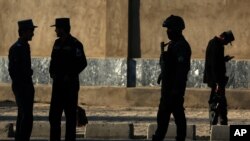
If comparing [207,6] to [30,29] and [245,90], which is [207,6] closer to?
[245,90]

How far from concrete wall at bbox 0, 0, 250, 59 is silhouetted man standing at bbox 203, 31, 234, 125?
5458 millimetres

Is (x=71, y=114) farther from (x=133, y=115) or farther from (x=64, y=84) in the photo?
(x=133, y=115)

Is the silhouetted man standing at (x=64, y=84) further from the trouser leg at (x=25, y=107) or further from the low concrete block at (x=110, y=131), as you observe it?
the low concrete block at (x=110, y=131)

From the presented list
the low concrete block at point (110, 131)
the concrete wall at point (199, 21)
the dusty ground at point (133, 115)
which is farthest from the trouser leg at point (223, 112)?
the concrete wall at point (199, 21)

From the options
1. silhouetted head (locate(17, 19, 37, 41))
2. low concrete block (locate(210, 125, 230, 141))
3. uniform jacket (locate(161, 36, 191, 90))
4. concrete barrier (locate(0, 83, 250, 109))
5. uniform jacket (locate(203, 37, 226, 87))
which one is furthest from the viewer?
concrete barrier (locate(0, 83, 250, 109))

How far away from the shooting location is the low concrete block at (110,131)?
Answer: 1233cm

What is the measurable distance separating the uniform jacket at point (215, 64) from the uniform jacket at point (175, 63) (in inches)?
85.6

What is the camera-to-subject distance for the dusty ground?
594 inches

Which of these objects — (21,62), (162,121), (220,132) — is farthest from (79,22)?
(162,121)

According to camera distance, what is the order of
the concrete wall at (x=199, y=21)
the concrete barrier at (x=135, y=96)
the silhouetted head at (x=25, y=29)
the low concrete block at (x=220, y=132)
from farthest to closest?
the concrete wall at (x=199, y=21), the concrete barrier at (x=135, y=96), the low concrete block at (x=220, y=132), the silhouetted head at (x=25, y=29)

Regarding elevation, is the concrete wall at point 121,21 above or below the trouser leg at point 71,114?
above

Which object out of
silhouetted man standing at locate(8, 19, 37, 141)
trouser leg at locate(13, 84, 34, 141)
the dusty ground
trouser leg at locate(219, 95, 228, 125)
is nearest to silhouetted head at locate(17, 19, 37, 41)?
silhouetted man standing at locate(8, 19, 37, 141)

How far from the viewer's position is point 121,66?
18.6m

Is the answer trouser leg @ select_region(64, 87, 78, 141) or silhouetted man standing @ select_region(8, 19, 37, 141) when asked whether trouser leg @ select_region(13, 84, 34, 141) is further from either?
trouser leg @ select_region(64, 87, 78, 141)
